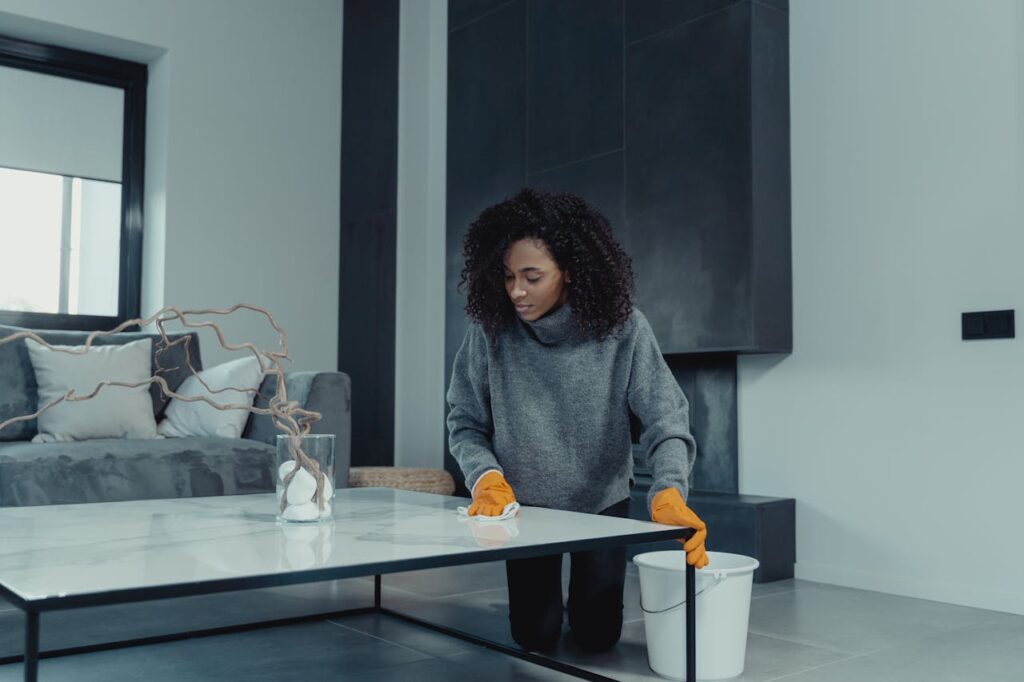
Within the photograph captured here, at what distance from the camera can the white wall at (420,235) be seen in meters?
4.49

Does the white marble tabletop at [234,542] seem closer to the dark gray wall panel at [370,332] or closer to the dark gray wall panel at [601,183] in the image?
the dark gray wall panel at [601,183]

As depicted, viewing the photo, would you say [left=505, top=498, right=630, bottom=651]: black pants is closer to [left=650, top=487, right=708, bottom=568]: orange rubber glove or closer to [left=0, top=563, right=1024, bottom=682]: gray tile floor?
[left=0, top=563, right=1024, bottom=682]: gray tile floor

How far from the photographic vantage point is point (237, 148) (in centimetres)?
470

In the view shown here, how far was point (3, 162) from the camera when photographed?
Result: 13.9 feet

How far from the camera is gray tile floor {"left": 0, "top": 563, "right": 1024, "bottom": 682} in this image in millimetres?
1946

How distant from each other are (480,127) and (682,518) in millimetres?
2897

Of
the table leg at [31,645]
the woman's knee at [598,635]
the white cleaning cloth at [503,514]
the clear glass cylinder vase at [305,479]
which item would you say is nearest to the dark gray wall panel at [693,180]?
the woman's knee at [598,635]

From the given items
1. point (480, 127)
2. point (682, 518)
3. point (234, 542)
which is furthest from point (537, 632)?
point (480, 127)

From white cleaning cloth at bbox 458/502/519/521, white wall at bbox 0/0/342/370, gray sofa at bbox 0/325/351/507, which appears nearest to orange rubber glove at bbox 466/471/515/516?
white cleaning cloth at bbox 458/502/519/521

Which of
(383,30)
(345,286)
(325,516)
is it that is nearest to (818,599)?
(325,516)

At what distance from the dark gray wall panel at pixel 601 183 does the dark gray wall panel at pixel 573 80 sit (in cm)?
4

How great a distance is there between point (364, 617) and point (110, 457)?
924mm

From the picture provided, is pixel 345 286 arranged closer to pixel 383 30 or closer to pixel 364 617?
pixel 383 30

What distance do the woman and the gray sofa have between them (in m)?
1.10
